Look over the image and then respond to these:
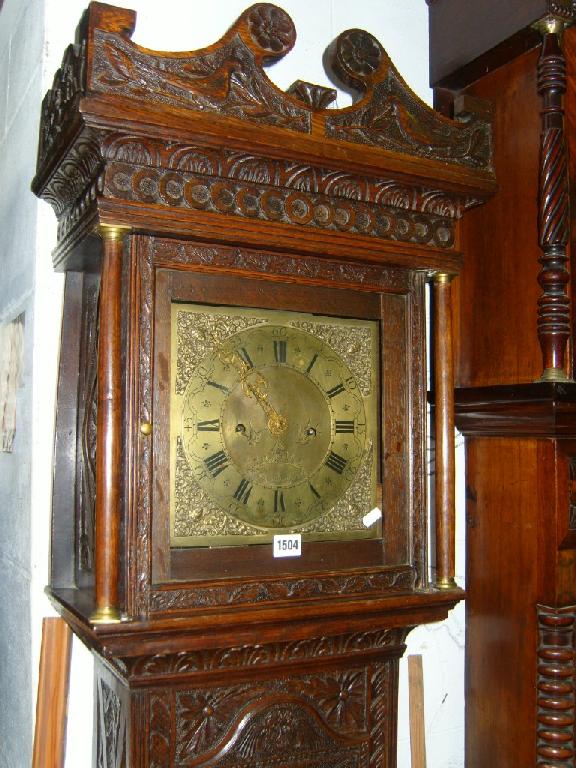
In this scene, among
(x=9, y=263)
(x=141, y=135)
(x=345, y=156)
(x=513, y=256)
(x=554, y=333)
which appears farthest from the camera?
(x=9, y=263)

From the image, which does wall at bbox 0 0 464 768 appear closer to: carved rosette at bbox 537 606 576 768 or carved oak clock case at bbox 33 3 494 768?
carved oak clock case at bbox 33 3 494 768

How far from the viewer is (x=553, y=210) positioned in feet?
4.68

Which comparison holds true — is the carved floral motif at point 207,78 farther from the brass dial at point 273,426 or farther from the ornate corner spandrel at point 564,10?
the ornate corner spandrel at point 564,10

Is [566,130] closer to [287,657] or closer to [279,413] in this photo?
[279,413]

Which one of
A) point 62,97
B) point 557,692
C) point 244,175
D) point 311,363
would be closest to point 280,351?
point 311,363

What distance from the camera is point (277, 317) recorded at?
135 cm

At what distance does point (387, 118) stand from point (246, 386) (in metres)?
0.52

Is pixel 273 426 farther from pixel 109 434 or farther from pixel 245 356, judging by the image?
pixel 109 434

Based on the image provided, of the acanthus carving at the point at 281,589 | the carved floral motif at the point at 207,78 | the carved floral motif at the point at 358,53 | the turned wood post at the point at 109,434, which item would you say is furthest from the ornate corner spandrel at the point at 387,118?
the acanthus carving at the point at 281,589

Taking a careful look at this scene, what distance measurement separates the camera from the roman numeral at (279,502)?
52.0 inches

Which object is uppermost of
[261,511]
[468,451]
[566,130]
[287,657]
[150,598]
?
[566,130]

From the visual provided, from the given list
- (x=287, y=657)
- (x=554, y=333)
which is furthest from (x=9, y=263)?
(x=554, y=333)

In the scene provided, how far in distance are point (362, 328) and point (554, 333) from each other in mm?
338

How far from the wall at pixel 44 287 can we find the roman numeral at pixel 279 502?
0.45 meters
